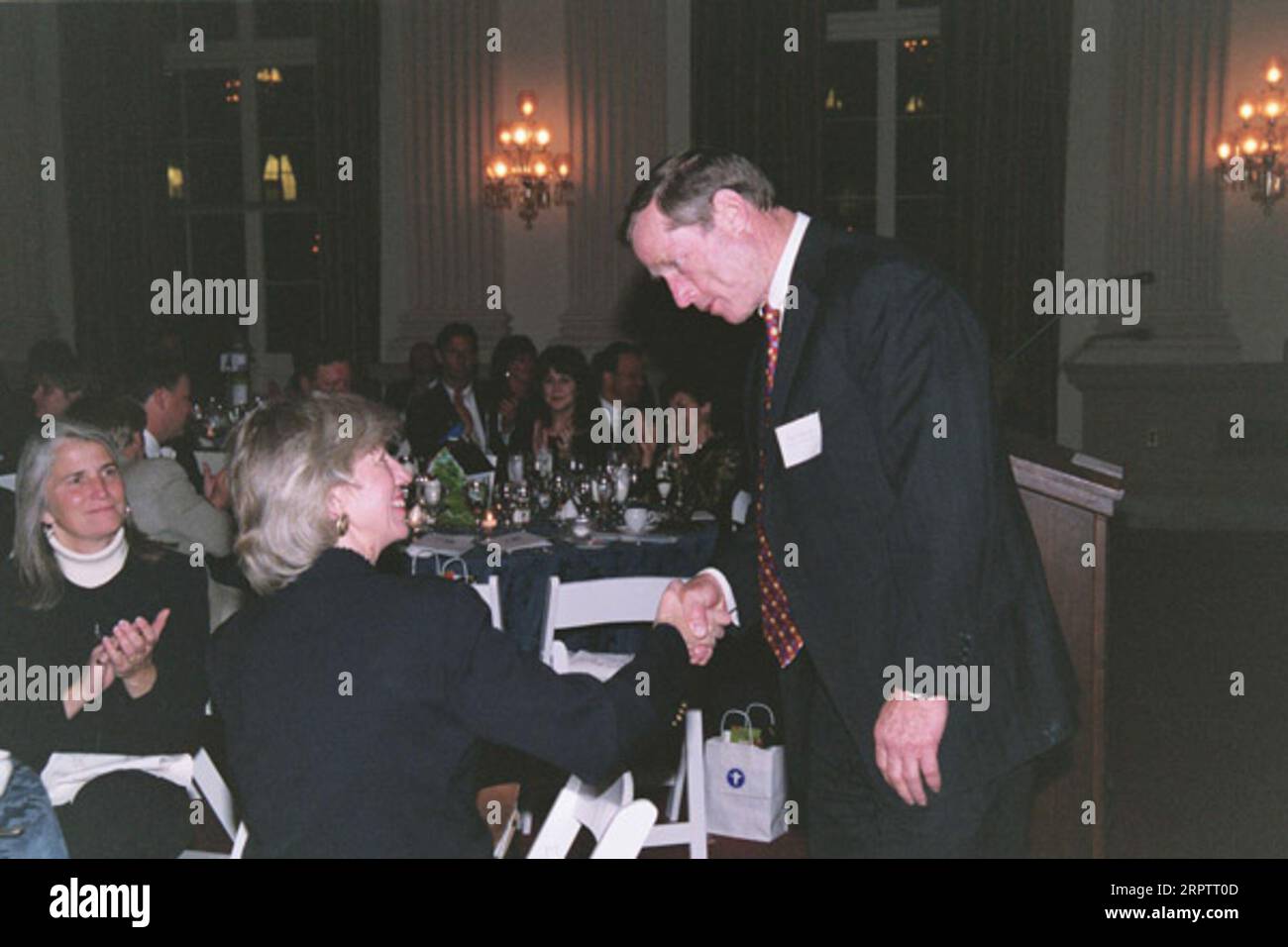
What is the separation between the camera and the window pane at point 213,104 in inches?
394

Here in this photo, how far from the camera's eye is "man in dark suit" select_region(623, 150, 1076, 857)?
5.57 ft

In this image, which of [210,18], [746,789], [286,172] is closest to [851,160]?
[286,172]

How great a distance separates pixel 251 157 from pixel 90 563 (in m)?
7.98

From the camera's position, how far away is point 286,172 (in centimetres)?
989

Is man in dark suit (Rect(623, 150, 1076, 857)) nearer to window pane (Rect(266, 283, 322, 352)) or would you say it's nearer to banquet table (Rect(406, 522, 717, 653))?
banquet table (Rect(406, 522, 717, 653))

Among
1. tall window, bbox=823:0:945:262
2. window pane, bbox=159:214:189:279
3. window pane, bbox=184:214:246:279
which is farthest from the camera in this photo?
window pane, bbox=184:214:246:279

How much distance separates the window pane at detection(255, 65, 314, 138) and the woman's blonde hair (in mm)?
8659

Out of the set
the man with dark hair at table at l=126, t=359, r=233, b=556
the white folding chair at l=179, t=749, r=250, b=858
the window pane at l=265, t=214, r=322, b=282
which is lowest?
the white folding chair at l=179, t=749, r=250, b=858

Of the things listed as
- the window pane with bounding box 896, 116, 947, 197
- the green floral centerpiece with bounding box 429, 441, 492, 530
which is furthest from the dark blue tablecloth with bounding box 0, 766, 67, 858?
the window pane with bounding box 896, 116, 947, 197

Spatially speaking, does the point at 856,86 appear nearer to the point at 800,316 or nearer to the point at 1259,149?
the point at 1259,149
